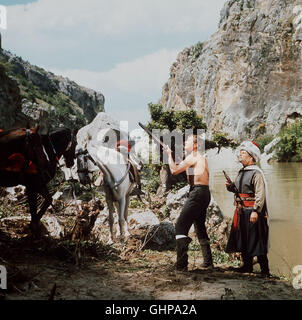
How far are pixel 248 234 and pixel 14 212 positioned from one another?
5652 millimetres

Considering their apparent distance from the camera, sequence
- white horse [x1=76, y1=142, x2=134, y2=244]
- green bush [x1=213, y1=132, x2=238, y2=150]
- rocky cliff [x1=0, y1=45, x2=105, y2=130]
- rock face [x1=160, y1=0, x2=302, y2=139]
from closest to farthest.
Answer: white horse [x1=76, y1=142, x2=134, y2=244], green bush [x1=213, y1=132, x2=238, y2=150], rocky cliff [x1=0, y1=45, x2=105, y2=130], rock face [x1=160, y1=0, x2=302, y2=139]

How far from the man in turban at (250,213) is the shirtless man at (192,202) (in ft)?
1.66

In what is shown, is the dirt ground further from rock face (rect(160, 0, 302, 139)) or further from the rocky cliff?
rock face (rect(160, 0, 302, 139))

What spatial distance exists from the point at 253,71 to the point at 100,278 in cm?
6427

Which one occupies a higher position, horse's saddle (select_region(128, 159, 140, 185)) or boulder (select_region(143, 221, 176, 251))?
horse's saddle (select_region(128, 159, 140, 185))

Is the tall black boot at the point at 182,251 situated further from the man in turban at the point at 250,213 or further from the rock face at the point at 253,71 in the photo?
the rock face at the point at 253,71

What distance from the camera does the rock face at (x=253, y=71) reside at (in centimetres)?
5375

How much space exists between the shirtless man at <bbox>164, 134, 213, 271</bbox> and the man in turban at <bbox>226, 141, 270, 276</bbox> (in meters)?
0.51

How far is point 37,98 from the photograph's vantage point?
67375 millimetres

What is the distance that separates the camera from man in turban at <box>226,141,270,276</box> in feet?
14.9

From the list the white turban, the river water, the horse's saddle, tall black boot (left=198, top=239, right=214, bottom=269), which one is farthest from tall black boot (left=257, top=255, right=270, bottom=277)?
the horse's saddle
